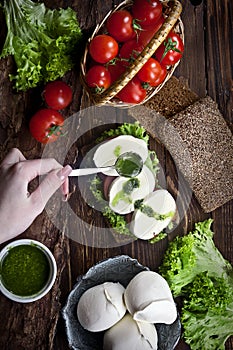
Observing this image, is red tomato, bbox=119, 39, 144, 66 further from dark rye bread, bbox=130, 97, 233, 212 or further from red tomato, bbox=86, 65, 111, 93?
dark rye bread, bbox=130, 97, 233, 212

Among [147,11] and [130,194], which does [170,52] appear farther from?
[130,194]

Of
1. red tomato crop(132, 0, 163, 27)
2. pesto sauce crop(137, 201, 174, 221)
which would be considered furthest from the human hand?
red tomato crop(132, 0, 163, 27)

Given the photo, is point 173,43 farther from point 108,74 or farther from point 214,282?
point 214,282

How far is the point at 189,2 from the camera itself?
2.60 meters

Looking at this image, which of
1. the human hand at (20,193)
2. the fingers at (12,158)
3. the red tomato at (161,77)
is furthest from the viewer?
the red tomato at (161,77)

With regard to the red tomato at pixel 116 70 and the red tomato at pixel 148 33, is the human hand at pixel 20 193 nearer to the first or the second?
the red tomato at pixel 116 70

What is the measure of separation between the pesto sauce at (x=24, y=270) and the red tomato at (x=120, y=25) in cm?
88

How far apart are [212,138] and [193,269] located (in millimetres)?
555

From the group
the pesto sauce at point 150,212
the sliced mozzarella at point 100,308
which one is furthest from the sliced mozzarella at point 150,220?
the sliced mozzarella at point 100,308

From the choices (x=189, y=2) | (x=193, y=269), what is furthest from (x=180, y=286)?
(x=189, y=2)

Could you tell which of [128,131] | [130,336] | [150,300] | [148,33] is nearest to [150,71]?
[148,33]

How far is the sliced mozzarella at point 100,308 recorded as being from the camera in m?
2.21

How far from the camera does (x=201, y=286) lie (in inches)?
92.8

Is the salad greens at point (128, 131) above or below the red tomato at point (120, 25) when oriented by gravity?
below
